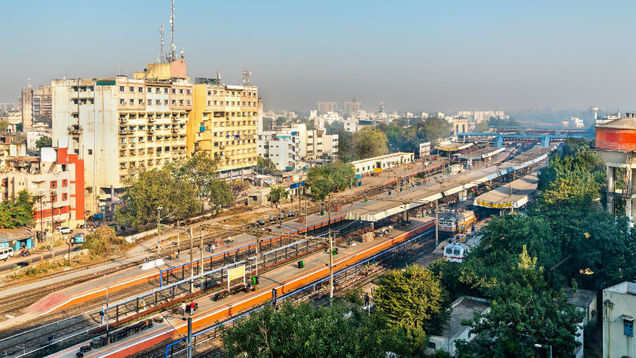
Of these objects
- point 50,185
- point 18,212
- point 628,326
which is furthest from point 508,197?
point 18,212

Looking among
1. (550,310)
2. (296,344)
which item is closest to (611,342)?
(550,310)

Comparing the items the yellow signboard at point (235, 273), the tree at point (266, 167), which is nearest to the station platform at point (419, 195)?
the yellow signboard at point (235, 273)

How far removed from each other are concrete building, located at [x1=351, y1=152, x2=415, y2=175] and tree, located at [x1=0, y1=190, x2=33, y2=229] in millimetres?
33857

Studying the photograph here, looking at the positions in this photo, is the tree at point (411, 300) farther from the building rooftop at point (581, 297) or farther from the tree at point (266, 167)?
the tree at point (266, 167)

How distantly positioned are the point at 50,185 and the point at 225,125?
18.7m

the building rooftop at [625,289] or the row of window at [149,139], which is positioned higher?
the row of window at [149,139]

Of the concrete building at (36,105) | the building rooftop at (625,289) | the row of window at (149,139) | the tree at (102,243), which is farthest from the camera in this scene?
the concrete building at (36,105)

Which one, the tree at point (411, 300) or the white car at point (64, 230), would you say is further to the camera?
the white car at point (64, 230)

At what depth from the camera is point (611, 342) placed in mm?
15867

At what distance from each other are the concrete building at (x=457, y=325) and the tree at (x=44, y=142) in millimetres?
47721

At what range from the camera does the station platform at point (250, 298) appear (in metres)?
18.2

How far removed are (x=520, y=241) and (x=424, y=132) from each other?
7649cm

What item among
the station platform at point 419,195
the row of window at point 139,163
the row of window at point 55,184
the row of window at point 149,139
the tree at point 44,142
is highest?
the row of window at point 149,139

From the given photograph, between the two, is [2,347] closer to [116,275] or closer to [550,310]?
[116,275]
